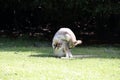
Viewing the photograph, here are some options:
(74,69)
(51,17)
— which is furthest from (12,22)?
(74,69)

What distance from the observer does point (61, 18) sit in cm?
2331

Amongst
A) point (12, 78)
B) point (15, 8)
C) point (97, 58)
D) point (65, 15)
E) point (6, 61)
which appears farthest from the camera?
point (15, 8)

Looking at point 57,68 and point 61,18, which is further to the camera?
point 61,18

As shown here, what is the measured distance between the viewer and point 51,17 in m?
23.8

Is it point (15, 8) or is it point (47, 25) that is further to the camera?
→ point (47, 25)

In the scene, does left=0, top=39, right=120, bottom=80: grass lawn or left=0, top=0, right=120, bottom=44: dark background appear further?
left=0, top=0, right=120, bottom=44: dark background

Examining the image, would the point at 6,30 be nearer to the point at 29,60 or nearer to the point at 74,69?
the point at 29,60

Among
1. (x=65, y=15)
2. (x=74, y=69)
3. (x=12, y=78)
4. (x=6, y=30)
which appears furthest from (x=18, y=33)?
(x=12, y=78)

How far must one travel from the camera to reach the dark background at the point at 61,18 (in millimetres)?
20594

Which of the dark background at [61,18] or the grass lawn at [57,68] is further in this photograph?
the dark background at [61,18]

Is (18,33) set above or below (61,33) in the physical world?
below

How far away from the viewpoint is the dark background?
20.6m

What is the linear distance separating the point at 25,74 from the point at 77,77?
50.5 inches

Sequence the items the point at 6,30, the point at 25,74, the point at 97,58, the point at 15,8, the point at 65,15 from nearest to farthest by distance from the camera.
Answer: the point at 25,74
the point at 97,58
the point at 65,15
the point at 15,8
the point at 6,30
